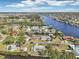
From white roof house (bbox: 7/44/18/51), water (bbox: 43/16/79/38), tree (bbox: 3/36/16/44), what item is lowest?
white roof house (bbox: 7/44/18/51)

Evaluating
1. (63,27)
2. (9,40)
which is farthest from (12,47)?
(63,27)

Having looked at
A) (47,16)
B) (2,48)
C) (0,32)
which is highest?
(47,16)

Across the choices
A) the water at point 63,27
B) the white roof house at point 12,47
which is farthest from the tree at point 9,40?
the water at point 63,27

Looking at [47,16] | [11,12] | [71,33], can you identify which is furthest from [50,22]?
[11,12]

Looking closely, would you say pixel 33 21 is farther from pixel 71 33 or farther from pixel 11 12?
pixel 71 33

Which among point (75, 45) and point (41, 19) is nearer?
point (75, 45)

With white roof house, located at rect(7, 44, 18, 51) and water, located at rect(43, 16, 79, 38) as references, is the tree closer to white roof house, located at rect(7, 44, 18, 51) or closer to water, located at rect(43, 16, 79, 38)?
white roof house, located at rect(7, 44, 18, 51)

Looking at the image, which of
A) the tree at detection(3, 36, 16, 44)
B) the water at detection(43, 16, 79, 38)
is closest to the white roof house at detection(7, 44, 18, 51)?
the tree at detection(3, 36, 16, 44)

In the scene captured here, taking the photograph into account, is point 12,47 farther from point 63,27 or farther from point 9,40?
point 63,27
